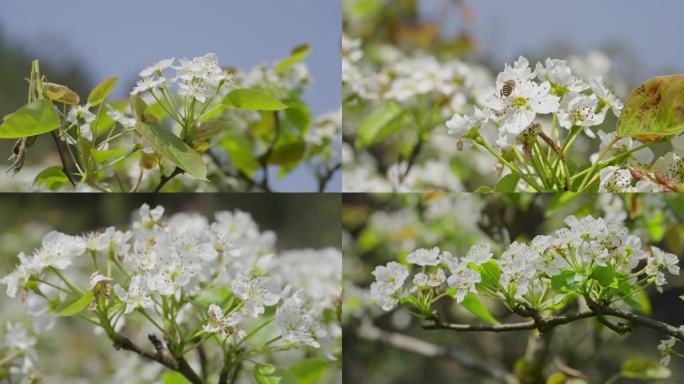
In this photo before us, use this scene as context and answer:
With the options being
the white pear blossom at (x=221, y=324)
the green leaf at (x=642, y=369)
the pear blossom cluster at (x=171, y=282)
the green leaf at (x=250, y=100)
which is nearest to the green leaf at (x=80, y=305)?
the pear blossom cluster at (x=171, y=282)

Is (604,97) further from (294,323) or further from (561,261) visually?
(294,323)

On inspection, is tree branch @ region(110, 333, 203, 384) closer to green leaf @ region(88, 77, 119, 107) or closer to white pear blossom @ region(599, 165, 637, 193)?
green leaf @ region(88, 77, 119, 107)

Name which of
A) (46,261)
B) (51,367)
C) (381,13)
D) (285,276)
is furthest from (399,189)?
(381,13)

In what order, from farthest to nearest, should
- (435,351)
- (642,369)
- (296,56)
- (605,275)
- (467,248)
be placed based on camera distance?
(435,351)
(467,248)
(296,56)
(642,369)
(605,275)

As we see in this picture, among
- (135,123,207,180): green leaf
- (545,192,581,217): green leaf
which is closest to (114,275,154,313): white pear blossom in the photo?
(135,123,207,180): green leaf

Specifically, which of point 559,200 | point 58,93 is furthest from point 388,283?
point 58,93

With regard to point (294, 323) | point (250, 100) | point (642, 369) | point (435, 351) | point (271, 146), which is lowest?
point (435, 351)

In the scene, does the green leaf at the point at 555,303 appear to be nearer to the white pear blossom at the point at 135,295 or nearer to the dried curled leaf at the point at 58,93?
the white pear blossom at the point at 135,295
